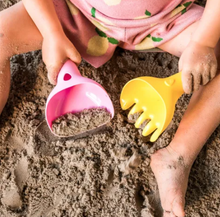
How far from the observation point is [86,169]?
0.88 m

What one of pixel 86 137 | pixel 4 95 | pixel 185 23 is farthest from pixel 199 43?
pixel 4 95

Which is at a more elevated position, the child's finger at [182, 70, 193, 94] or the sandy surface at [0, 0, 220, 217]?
the child's finger at [182, 70, 193, 94]

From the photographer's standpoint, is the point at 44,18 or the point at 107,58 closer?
the point at 44,18

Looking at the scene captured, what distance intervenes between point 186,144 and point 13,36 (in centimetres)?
57

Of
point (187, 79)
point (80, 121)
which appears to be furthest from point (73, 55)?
point (187, 79)

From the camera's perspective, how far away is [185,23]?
88 centimetres

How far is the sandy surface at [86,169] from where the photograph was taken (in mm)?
850

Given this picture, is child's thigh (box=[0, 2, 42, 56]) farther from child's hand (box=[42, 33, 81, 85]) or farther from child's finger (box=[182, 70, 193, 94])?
child's finger (box=[182, 70, 193, 94])

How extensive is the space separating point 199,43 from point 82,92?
13.5 inches

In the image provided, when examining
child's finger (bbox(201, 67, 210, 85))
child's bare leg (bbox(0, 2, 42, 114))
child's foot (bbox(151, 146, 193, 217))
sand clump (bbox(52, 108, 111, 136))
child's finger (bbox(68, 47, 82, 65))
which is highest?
child's bare leg (bbox(0, 2, 42, 114))

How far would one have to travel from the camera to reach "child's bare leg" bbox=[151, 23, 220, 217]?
84 cm

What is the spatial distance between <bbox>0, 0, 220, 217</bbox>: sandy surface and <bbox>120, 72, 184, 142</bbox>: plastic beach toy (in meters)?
0.07

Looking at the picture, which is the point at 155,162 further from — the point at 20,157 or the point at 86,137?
the point at 20,157

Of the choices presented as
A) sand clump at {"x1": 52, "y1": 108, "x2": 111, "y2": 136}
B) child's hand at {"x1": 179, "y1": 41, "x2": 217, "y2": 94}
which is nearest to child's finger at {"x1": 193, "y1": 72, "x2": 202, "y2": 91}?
child's hand at {"x1": 179, "y1": 41, "x2": 217, "y2": 94}
